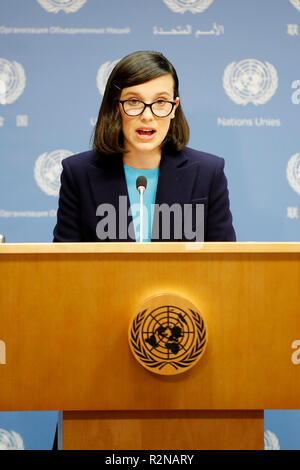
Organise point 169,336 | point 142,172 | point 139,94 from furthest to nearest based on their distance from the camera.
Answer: point 142,172 → point 139,94 → point 169,336

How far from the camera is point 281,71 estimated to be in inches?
86.7

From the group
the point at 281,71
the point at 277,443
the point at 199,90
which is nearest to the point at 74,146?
the point at 199,90

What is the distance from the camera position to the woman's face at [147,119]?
1383mm

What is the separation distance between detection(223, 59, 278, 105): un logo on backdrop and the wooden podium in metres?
1.48

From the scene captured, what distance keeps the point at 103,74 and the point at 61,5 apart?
371 mm

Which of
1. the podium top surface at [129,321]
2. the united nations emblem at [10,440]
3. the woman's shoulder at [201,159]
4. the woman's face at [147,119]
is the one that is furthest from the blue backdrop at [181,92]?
the podium top surface at [129,321]

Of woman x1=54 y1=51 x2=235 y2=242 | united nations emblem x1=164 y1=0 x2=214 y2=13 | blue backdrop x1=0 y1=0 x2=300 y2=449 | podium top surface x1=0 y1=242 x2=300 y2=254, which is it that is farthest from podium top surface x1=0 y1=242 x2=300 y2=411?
united nations emblem x1=164 y1=0 x2=214 y2=13

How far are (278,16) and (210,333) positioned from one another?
6.05 ft

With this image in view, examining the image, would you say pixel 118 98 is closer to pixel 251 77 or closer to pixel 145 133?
pixel 145 133

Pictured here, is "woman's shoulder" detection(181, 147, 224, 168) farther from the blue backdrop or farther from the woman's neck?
the blue backdrop

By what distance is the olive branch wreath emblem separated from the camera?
88cm

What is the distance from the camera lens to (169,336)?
88 centimetres

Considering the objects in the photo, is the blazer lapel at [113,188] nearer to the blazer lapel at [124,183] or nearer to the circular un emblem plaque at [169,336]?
the blazer lapel at [124,183]

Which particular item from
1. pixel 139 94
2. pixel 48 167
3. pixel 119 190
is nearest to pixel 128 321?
pixel 119 190
